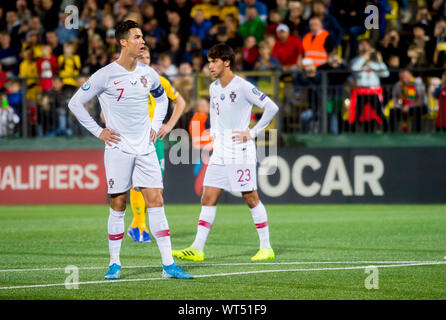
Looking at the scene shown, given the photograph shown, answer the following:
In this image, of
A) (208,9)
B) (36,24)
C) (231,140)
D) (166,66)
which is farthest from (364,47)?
(231,140)

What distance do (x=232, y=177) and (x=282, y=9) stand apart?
1174cm

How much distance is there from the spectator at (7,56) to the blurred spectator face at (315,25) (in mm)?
8030

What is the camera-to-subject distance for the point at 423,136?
19.7 meters

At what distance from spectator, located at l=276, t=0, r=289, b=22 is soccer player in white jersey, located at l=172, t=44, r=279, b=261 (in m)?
11.0

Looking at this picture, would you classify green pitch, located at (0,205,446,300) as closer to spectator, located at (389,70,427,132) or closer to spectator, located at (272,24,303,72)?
spectator, located at (389,70,427,132)

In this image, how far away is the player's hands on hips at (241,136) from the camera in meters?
10.8

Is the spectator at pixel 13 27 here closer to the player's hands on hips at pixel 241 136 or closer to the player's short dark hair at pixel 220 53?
the player's short dark hair at pixel 220 53

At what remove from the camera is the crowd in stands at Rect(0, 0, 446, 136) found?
19.5m

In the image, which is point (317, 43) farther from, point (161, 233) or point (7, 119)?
point (161, 233)

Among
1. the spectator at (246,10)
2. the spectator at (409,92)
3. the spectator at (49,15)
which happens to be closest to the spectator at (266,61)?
the spectator at (246,10)

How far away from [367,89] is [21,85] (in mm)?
8233

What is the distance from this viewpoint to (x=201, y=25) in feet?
73.4

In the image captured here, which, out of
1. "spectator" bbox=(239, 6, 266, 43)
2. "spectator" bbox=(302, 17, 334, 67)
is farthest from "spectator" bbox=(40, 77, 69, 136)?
"spectator" bbox=(302, 17, 334, 67)
